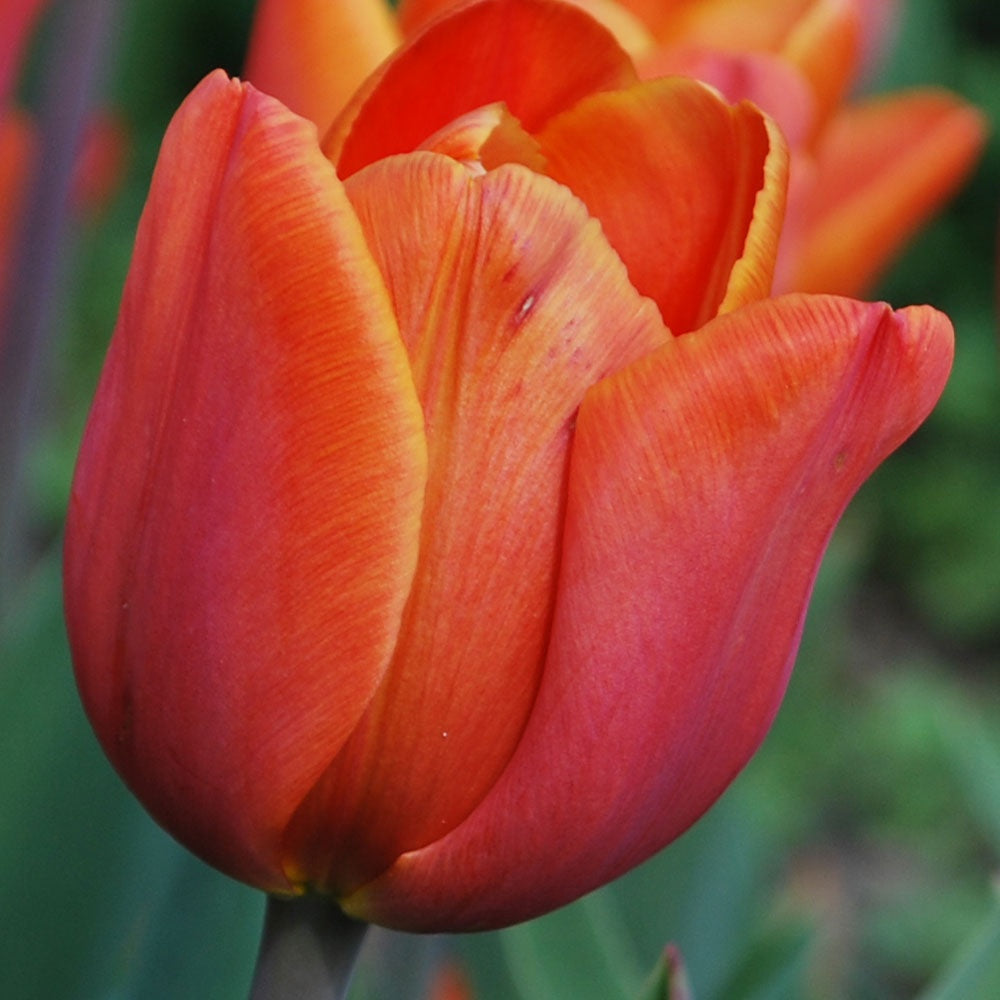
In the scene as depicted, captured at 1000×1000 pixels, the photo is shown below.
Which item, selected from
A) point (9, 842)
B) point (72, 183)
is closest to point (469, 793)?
point (9, 842)

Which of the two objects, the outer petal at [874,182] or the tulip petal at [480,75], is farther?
the outer petal at [874,182]

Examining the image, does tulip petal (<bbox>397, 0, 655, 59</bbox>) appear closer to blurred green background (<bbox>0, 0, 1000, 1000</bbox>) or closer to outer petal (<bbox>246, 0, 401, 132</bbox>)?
outer petal (<bbox>246, 0, 401, 132</bbox>)

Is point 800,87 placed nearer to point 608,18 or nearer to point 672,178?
point 608,18

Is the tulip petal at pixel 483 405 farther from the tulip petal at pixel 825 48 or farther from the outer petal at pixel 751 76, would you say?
the tulip petal at pixel 825 48

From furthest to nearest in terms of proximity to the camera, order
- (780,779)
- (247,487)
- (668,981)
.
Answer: (780,779), (668,981), (247,487)

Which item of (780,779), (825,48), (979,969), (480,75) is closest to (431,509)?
(480,75)

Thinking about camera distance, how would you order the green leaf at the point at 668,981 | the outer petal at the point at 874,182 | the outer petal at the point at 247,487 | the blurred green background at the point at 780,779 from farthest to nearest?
the outer petal at the point at 874,182 → the blurred green background at the point at 780,779 → the green leaf at the point at 668,981 → the outer petal at the point at 247,487

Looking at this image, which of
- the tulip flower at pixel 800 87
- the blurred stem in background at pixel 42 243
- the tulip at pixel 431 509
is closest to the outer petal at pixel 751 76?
the tulip flower at pixel 800 87
